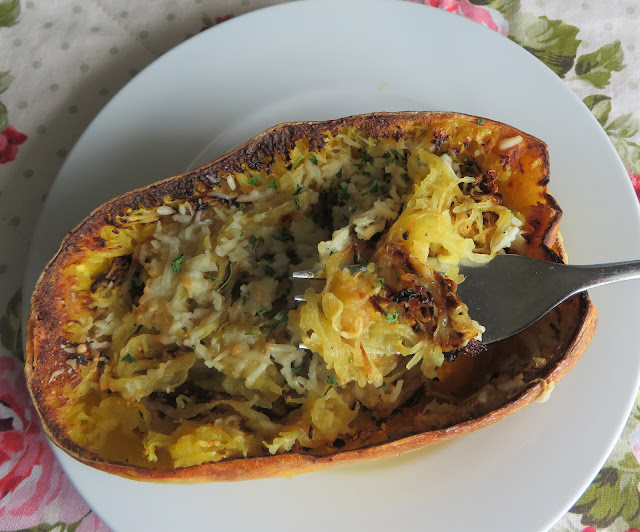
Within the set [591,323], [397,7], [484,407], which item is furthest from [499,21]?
[484,407]

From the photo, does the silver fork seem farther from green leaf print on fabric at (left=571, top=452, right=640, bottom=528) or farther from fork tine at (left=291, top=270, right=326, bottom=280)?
green leaf print on fabric at (left=571, top=452, right=640, bottom=528)

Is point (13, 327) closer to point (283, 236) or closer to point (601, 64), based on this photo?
point (283, 236)

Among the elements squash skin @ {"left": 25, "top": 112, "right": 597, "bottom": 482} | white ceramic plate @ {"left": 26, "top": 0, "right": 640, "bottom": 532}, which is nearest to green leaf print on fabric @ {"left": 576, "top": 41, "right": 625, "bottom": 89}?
white ceramic plate @ {"left": 26, "top": 0, "right": 640, "bottom": 532}

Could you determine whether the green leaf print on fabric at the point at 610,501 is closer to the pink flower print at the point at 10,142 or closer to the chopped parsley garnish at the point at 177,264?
the chopped parsley garnish at the point at 177,264

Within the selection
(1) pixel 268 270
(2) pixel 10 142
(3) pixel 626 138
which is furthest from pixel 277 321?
(3) pixel 626 138

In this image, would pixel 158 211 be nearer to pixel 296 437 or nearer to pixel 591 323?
pixel 296 437

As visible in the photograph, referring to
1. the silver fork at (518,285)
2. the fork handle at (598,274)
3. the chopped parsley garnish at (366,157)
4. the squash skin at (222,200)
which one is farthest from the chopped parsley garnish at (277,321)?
the fork handle at (598,274)
